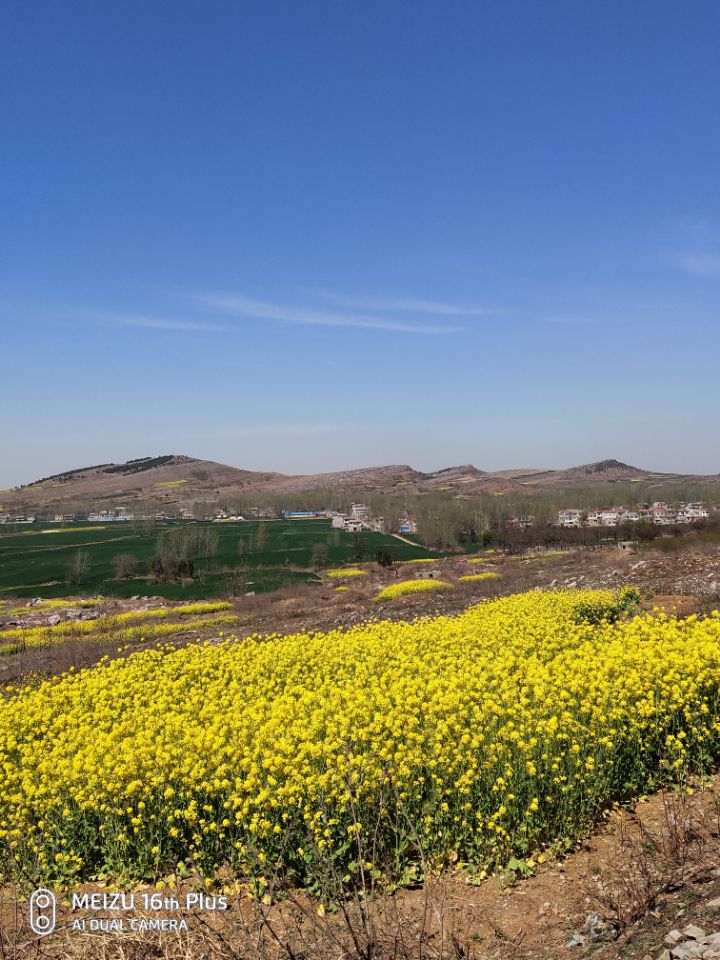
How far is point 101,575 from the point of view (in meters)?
75.1

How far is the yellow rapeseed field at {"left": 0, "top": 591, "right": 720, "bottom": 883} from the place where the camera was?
233 inches

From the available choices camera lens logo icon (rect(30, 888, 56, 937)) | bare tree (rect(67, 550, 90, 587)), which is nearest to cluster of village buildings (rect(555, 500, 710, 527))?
bare tree (rect(67, 550, 90, 587))

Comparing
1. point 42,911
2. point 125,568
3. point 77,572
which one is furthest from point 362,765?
point 125,568

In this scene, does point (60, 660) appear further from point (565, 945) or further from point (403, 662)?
point (565, 945)

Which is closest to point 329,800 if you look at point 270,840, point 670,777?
point 270,840

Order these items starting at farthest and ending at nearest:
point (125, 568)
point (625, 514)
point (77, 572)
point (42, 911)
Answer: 1. point (625, 514)
2. point (125, 568)
3. point (77, 572)
4. point (42, 911)

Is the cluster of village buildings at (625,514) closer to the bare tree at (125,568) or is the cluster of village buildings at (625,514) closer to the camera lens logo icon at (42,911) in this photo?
the bare tree at (125,568)

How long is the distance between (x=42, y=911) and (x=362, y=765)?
3383mm

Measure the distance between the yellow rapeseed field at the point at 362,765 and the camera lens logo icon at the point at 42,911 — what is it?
0.30m

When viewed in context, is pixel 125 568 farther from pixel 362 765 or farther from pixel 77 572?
pixel 362 765

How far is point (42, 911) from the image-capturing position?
578cm

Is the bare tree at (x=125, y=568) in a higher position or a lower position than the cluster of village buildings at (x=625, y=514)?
higher

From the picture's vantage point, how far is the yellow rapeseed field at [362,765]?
233 inches

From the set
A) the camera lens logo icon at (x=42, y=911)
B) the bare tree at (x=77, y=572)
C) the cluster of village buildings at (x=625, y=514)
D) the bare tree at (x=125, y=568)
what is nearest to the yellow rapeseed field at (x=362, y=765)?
the camera lens logo icon at (x=42, y=911)
